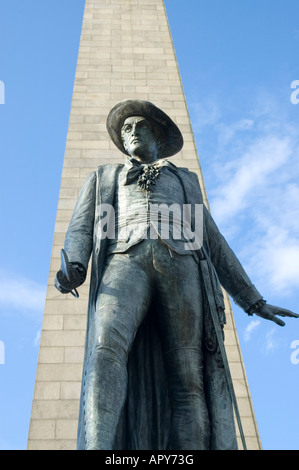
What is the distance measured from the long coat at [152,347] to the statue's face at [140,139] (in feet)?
1.03

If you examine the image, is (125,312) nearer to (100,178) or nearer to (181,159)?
(100,178)

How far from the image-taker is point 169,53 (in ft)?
37.4

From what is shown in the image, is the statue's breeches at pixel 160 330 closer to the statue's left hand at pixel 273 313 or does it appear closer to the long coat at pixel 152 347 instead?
the long coat at pixel 152 347

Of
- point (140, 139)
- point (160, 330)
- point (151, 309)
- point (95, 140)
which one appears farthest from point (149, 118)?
point (95, 140)

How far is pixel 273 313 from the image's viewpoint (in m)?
4.36

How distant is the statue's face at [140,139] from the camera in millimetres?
4938

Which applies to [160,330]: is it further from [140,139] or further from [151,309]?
[140,139]

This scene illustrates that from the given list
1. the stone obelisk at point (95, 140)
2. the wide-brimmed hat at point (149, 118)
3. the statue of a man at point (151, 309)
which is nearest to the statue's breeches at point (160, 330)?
the statue of a man at point (151, 309)

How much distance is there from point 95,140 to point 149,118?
14.6ft
